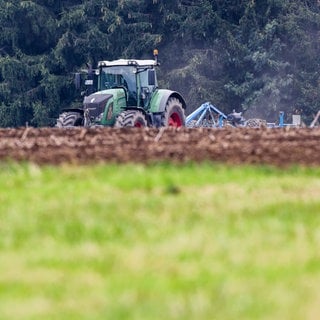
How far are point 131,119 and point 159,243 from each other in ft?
63.7

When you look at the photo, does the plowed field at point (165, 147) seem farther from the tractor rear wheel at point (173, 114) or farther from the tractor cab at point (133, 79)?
the tractor cab at point (133, 79)

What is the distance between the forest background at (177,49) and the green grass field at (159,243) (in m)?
39.1

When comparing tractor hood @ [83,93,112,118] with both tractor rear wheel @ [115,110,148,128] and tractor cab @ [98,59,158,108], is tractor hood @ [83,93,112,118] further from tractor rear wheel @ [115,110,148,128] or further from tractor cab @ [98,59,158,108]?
tractor cab @ [98,59,158,108]

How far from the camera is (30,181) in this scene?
14.9 metres

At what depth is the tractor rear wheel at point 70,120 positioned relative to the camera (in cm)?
3222

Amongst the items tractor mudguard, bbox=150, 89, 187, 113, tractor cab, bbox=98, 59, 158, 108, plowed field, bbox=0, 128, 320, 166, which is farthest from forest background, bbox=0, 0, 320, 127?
plowed field, bbox=0, 128, 320, 166

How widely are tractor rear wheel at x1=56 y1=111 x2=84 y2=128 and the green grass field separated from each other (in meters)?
16.6

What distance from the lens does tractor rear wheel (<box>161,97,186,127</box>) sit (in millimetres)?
33531

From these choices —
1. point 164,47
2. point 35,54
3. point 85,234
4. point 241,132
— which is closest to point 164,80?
point 164,47

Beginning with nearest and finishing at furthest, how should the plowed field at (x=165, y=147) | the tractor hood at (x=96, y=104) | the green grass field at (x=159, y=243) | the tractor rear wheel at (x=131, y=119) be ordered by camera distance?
1. the green grass field at (x=159, y=243)
2. the plowed field at (x=165, y=147)
3. the tractor rear wheel at (x=131, y=119)
4. the tractor hood at (x=96, y=104)

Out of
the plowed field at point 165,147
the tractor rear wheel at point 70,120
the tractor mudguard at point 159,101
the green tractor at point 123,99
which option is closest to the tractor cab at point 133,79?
the green tractor at point 123,99

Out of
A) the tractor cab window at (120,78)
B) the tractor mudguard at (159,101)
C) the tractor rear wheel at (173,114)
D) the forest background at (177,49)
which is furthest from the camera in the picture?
the forest background at (177,49)

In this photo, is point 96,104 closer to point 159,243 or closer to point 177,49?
point 159,243

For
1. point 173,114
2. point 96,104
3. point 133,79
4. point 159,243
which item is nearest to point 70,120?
point 96,104
